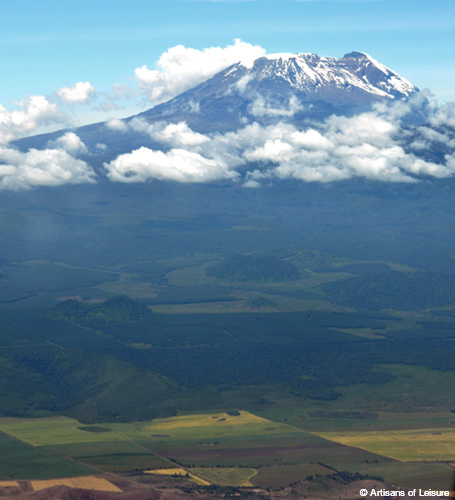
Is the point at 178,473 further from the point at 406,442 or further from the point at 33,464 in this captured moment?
the point at 406,442

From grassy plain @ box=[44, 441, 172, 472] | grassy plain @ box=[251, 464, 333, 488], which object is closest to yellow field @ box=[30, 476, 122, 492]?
grassy plain @ box=[44, 441, 172, 472]

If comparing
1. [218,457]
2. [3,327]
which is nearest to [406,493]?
[218,457]

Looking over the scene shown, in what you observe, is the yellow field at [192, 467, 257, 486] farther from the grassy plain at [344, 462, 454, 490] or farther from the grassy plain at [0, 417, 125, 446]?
the grassy plain at [0, 417, 125, 446]

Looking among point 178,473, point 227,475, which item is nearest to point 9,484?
point 178,473

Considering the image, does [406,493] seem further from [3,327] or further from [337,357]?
[3,327]

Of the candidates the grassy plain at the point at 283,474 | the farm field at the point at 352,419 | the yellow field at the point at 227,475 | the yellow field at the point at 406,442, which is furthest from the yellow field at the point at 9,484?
the farm field at the point at 352,419

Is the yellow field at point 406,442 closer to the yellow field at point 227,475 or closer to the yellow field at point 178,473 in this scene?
the yellow field at point 227,475
